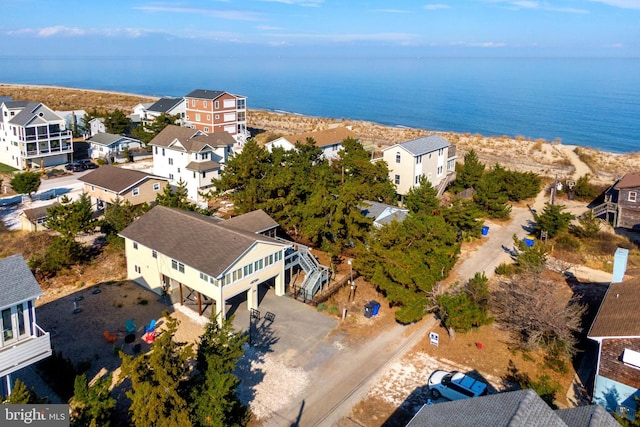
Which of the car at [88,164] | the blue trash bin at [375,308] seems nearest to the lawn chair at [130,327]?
the blue trash bin at [375,308]

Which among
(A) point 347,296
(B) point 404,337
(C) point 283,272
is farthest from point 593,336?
(C) point 283,272

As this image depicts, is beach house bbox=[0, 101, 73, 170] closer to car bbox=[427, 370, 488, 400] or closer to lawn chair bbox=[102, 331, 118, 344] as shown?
lawn chair bbox=[102, 331, 118, 344]

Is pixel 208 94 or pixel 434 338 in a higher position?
pixel 208 94

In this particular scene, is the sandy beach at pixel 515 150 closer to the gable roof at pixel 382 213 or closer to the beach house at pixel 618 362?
the gable roof at pixel 382 213

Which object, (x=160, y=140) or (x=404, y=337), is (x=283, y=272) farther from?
(x=160, y=140)

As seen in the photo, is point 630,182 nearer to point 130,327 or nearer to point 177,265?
point 177,265

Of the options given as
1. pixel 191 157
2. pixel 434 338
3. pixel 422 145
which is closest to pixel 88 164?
pixel 191 157

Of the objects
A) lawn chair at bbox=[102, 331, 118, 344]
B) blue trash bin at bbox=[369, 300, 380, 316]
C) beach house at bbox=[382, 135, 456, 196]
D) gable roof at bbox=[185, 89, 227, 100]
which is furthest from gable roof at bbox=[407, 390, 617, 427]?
gable roof at bbox=[185, 89, 227, 100]
